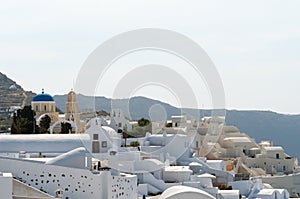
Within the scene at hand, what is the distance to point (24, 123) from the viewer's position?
47.3 meters

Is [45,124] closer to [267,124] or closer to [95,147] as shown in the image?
[95,147]

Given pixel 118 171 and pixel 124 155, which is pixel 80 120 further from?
pixel 118 171

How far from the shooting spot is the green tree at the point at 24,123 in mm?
46969

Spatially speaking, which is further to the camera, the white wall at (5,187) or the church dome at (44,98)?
the church dome at (44,98)

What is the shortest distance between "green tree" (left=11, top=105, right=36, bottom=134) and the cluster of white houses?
2.52 m

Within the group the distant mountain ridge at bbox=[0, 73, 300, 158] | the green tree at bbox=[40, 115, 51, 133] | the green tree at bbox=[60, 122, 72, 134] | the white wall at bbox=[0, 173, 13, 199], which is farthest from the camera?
the distant mountain ridge at bbox=[0, 73, 300, 158]

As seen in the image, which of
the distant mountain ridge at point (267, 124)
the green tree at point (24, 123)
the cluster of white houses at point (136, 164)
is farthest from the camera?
the distant mountain ridge at point (267, 124)

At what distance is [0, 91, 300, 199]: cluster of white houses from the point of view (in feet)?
99.1

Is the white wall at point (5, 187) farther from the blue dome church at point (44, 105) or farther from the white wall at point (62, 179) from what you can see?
the blue dome church at point (44, 105)

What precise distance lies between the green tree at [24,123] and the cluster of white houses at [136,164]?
8.26 ft

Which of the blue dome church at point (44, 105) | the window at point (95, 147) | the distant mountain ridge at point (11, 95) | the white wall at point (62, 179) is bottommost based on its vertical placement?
the white wall at point (62, 179)

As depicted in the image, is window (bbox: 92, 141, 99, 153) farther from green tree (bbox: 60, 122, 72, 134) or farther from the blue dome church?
the blue dome church

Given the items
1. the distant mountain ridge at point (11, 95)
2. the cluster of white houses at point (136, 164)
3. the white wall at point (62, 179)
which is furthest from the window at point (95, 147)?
the distant mountain ridge at point (11, 95)

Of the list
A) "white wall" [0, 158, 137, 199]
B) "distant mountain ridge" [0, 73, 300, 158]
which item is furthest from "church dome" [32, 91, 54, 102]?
"distant mountain ridge" [0, 73, 300, 158]
